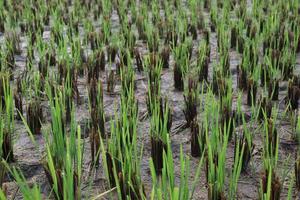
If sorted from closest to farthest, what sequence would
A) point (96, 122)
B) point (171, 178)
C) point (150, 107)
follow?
1. point (171, 178)
2. point (96, 122)
3. point (150, 107)

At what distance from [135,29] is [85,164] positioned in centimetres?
252

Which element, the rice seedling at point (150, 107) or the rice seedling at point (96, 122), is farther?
the rice seedling at point (96, 122)

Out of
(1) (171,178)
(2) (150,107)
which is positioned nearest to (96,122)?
(2) (150,107)

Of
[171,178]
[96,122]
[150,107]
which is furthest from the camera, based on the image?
[150,107]

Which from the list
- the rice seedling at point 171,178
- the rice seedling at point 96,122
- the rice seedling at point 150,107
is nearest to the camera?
the rice seedling at point 171,178

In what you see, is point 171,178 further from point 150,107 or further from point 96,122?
point 150,107

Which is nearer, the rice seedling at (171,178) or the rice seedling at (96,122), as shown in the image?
the rice seedling at (171,178)

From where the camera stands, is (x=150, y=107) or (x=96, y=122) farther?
(x=150, y=107)

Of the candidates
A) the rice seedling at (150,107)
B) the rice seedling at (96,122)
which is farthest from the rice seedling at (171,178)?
the rice seedling at (96,122)

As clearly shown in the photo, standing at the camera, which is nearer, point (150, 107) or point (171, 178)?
point (171, 178)

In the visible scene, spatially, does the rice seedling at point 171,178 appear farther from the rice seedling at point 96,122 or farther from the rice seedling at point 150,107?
the rice seedling at point 96,122

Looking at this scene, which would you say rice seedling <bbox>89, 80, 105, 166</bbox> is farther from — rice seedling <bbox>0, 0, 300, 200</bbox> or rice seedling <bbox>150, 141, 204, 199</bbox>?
rice seedling <bbox>150, 141, 204, 199</bbox>

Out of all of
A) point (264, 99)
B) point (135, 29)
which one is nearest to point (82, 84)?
point (264, 99)

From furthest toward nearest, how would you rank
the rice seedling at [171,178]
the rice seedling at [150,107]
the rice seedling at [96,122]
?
the rice seedling at [96,122] → the rice seedling at [150,107] → the rice seedling at [171,178]
